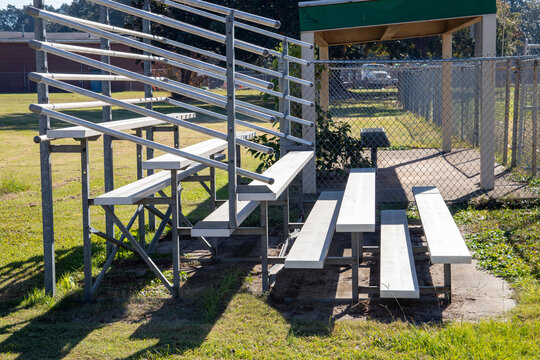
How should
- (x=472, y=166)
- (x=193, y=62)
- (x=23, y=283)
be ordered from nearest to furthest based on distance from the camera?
(x=193, y=62) < (x=23, y=283) < (x=472, y=166)

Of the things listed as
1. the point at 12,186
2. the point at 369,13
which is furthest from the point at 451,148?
the point at 12,186

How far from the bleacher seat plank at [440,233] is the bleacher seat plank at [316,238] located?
82 centimetres

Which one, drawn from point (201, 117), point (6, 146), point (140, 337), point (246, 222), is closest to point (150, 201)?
point (140, 337)

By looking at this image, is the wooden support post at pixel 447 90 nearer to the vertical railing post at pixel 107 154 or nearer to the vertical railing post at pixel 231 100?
the vertical railing post at pixel 107 154

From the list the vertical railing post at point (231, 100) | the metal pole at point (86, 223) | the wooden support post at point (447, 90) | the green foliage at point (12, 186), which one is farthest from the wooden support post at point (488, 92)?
the green foliage at point (12, 186)

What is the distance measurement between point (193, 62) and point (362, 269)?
2.60 metres

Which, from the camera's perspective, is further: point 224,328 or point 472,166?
point 472,166

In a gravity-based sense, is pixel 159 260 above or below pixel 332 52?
below

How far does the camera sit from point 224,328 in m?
4.69

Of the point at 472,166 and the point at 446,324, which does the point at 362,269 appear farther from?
the point at 472,166

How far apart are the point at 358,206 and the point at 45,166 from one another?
103 inches

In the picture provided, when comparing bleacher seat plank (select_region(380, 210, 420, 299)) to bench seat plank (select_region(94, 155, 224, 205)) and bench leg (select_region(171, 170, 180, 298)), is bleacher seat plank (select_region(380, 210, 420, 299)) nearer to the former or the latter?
bench leg (select_region(171, 170, 180, 298))

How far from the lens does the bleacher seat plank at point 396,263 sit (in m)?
4.54

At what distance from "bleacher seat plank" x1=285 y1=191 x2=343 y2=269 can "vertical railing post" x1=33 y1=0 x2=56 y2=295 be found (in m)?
2.01
